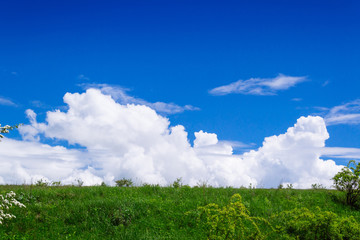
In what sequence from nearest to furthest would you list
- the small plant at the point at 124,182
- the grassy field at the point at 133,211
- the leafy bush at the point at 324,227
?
the leafy bush at the point at 324,227 → the grassy field at the point at 133,211 → the small plant at the point at 124,182

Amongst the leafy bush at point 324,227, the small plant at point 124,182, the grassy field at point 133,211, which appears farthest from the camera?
the small plant at point 124,182

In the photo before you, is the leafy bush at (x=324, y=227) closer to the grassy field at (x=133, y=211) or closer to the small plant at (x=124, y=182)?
the grassy field at (x=133, y=211)

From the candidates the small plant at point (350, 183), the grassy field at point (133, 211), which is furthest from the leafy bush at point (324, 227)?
the small plant at point (350, 183)

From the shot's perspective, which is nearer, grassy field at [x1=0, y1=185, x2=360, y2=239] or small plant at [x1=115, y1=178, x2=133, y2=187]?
grassy field at [x1=0, y1=185, x2=360, y2=239]

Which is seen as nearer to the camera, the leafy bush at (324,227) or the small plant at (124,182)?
the leafy bush at (324,227)

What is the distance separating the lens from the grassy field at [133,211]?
11.7 metres

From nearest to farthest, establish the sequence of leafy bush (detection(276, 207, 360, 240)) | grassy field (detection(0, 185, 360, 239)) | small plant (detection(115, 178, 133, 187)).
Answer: leafy bush (detection(276, 207, 360, 240)) < grassy field (detection(0, 185, 360, 239)) < small plant (detection(115, 178, 133, 187))

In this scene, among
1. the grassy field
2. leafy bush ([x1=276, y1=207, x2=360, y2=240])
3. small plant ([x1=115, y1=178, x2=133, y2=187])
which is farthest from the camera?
small plant ([x1=115, y1=178, x2=133, y2=187])

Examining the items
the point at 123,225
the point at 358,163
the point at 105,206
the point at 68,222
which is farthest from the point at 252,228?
the point at 358,163

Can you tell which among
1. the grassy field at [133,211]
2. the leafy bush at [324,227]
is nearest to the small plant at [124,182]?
the grassy field at [133,211]

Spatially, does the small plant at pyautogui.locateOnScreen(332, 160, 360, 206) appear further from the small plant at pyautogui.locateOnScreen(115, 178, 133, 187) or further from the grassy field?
the small plant at pyautogui.locateOnScreen(115, 178, 133, 187)

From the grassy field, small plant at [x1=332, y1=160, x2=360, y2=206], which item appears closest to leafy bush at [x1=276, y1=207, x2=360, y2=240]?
the grassy field

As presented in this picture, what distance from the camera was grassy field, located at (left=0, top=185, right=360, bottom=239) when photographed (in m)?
11.7

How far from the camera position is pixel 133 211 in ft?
42.6
